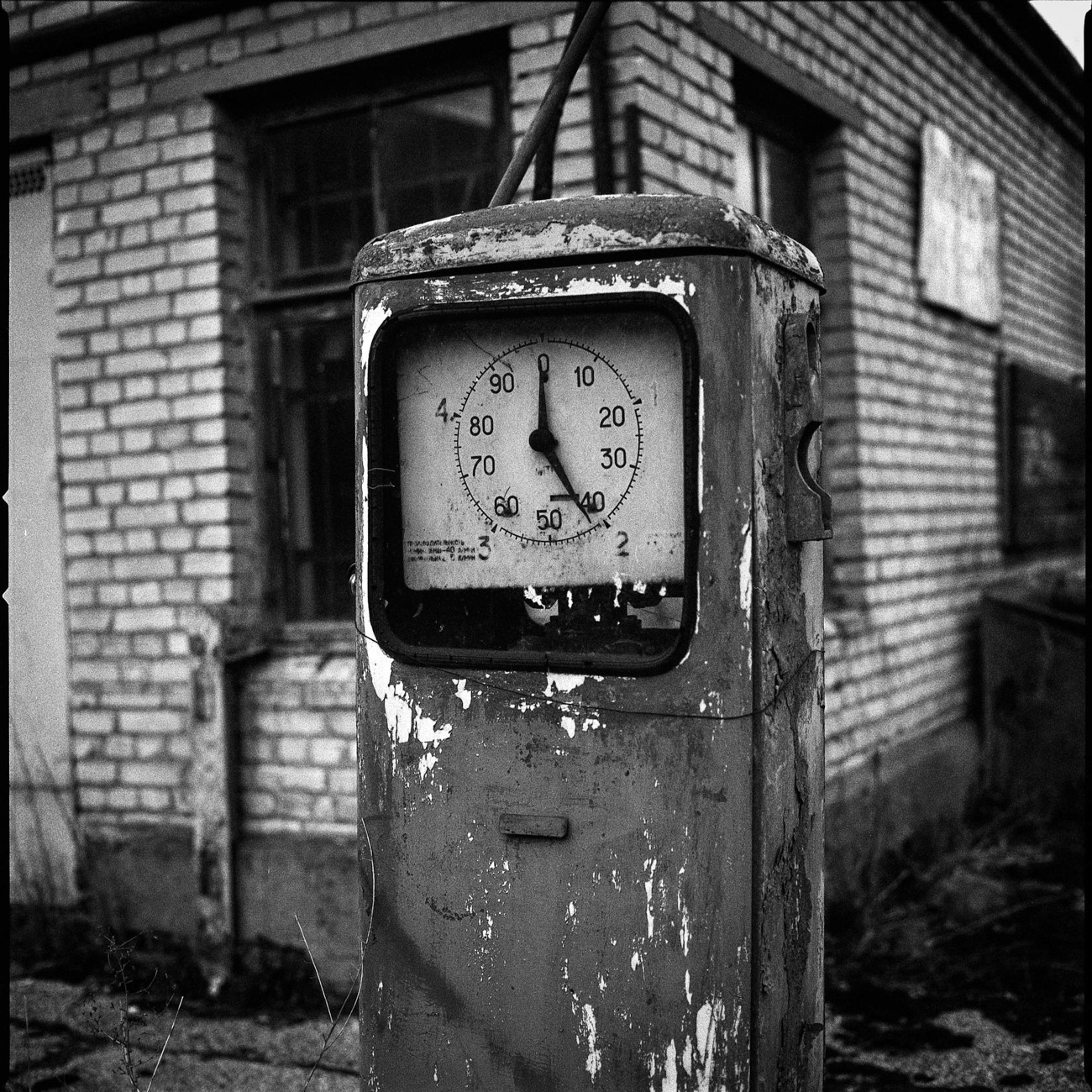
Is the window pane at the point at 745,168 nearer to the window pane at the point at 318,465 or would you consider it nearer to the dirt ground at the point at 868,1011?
the window pane at the point at 318,465

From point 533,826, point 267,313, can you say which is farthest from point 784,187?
point 533,826

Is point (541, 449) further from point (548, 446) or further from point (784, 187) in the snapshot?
point (784, 187)

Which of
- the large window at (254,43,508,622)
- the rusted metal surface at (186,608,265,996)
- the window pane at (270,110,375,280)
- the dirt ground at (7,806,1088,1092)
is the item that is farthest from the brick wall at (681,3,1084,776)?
the rusted metal surface at (186,608,265,996)

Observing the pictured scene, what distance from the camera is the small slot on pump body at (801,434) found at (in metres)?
1.93

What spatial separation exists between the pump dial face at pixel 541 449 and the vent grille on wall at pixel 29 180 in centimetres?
288

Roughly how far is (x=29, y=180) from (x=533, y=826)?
3462mm

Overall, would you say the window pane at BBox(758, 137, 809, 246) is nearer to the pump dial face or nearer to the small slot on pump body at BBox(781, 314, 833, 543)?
the small slot on pump body at BBox(781, 314, 833, 543)

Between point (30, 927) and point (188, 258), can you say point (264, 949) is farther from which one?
→ point (188, 258)

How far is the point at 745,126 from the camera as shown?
4359mm

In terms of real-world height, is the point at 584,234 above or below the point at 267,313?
below

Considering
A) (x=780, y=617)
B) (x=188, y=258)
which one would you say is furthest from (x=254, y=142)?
(x=780, y=617)

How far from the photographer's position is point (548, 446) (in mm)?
1920

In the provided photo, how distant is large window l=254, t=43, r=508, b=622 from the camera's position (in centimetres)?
381

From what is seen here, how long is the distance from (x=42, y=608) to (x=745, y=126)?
300cm
